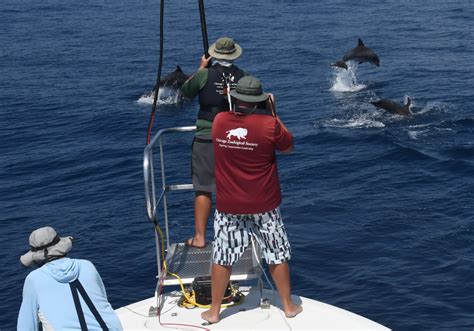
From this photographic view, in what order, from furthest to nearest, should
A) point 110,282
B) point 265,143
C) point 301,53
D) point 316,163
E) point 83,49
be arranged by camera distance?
1. point 83,49
2. point 301,53
3. point 316,163
4. point 110,282
5. point 265,143

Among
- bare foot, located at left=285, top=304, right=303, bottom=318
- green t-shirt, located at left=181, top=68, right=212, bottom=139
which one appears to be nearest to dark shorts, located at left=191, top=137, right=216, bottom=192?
green t-shirt, located at left=181, top=68, right=212, bottom=139

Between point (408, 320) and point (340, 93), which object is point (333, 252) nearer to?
point (408, 320)

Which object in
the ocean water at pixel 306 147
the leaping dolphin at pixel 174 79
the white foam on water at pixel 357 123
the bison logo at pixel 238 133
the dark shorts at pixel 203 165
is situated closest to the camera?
the bison logo at pixel 238 133

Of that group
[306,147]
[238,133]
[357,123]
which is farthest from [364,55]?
[238,133]

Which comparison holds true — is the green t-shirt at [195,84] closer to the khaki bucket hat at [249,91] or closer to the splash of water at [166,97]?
the khaki bucket hat at [249,91]

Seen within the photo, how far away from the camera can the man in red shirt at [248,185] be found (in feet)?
25.3

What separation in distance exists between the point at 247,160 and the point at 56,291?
7.59 feet

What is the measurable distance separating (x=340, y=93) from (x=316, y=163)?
26.6 ft

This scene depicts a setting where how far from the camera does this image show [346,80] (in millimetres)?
30078

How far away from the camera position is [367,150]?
71.7ft

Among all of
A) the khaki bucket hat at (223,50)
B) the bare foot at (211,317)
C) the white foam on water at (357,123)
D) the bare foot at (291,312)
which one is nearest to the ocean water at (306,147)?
the white foam on water at (357,123)

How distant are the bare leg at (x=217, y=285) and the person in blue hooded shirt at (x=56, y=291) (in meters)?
1.94

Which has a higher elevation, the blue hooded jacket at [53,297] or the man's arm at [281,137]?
the man's arm at [281,137]

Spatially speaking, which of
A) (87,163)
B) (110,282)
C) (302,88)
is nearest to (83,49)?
(302,88)
